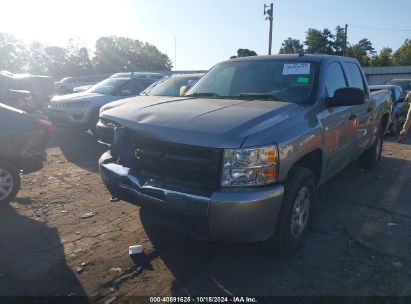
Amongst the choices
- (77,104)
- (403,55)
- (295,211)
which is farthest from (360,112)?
(403,55)

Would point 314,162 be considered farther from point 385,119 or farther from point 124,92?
point 124,92

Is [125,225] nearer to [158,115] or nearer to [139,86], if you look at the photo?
[158,115]

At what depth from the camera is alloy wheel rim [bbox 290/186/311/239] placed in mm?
3770

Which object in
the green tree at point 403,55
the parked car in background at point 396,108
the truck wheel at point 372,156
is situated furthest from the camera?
the green tree at point 403,55

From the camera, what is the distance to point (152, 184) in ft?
11.6

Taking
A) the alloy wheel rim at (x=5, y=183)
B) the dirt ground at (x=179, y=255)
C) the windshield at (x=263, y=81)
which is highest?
the windshield at (x=263, y=81)

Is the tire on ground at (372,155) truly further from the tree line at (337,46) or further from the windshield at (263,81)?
the tree line at (337,46)

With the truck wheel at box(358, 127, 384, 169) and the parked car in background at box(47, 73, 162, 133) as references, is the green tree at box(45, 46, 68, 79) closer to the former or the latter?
the parked car in background at box(47, 73, 162, 133)

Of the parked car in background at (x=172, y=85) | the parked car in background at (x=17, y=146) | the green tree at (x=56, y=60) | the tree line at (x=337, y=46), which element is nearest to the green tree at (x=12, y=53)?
the green tree at (x=56, y=60)

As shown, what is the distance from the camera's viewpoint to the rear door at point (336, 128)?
433cm

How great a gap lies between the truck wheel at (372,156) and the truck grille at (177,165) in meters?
4.52

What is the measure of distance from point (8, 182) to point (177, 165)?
314cm

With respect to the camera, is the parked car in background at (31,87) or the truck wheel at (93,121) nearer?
the truck wheel at (93,121)

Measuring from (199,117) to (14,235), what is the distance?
8.38ft
